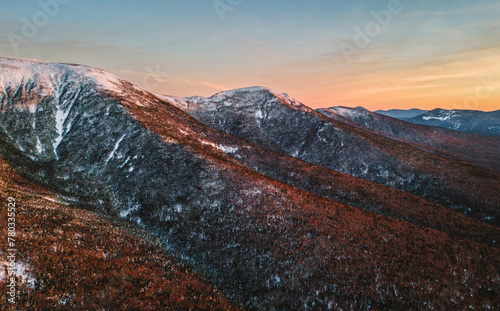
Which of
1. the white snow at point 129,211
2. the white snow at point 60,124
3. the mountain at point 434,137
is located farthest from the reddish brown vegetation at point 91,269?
the mountain at point 434,137

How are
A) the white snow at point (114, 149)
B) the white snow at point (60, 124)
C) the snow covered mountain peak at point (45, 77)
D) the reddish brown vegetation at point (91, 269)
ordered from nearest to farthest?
the reddish brown vegetation at point (91, 269)
the white snow at point (114, 149)
the white snow at point (60, 124)
the snow covered mountain peak at point (45, 77)

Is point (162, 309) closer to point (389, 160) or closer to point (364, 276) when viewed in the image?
point (364, 276)

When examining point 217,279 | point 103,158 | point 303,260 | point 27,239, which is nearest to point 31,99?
point 103,158

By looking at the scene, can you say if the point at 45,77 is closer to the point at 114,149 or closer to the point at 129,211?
the point at 114,149

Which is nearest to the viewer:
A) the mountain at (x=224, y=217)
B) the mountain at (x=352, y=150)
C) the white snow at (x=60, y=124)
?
the mountain at (x=224, y=217)

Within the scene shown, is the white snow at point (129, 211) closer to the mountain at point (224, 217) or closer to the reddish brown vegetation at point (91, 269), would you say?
the mountain at point (224, 217)

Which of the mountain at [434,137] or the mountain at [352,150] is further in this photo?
the mountain at [434,137]

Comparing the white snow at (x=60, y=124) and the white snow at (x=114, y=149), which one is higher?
the white snow at (x=60, y=124)
